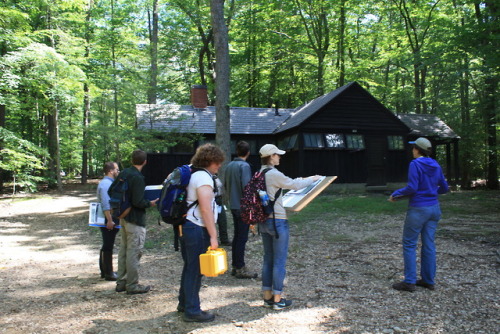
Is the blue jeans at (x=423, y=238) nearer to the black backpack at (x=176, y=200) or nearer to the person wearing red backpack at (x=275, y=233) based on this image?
the person wearing red backpack at (x=275, y=233)

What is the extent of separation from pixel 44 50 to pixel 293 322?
14372mm

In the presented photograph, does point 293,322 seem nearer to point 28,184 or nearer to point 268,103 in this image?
point 28,184

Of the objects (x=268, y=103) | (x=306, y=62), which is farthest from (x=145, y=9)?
(x=306, y=62)

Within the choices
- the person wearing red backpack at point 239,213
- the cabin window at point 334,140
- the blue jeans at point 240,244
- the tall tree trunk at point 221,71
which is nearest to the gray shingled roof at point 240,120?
the cabin window at point 334,140

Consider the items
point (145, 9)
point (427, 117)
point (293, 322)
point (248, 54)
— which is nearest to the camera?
point (293, 322)

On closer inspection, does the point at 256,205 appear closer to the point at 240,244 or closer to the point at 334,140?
the point at 240,244

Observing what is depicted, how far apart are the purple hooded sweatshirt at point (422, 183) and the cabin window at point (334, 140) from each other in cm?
1319

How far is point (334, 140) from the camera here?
59.6ft

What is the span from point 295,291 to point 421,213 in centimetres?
190

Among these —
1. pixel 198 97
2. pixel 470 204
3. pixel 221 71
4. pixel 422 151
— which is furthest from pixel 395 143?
pixel 422 151

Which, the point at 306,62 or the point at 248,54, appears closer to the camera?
the point at 306,62

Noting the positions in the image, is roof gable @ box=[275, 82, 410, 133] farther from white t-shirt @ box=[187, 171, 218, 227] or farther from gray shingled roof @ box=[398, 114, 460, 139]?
white t-shirt @ box=[187, 171, 218, 227]

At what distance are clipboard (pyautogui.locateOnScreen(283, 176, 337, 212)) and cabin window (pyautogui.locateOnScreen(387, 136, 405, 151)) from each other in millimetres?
16028

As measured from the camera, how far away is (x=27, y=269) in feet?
21.3
